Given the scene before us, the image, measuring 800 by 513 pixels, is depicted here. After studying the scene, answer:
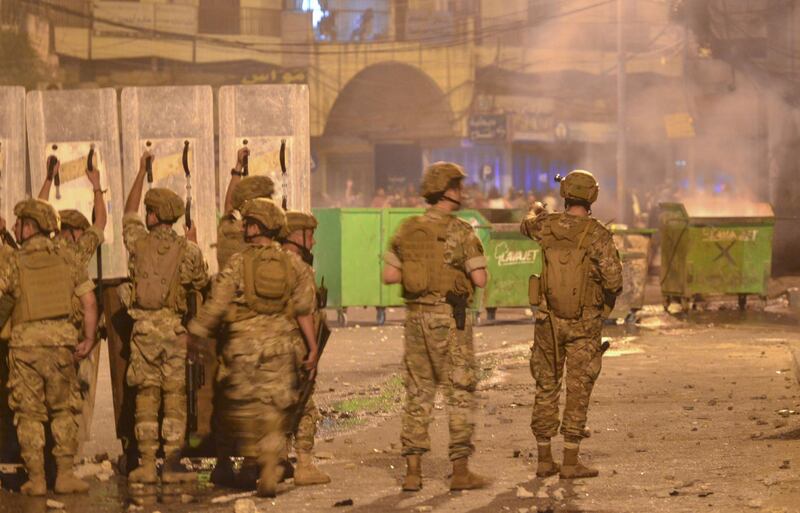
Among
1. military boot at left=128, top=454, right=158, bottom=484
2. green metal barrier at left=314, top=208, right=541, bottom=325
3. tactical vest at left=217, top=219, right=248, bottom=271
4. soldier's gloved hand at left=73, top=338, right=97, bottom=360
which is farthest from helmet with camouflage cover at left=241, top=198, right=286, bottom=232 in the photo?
green metal barrier at left=314, top=208, right=541, bottom=325

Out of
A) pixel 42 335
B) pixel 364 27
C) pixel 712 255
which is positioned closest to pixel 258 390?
pixel 42 335

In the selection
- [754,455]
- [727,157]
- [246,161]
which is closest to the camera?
[754,455]

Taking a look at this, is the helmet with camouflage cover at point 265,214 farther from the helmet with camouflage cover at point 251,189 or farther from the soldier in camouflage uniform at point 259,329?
the helmet with camouflage cover at point 251,189

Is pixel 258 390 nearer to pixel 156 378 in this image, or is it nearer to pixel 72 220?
pixel 156 378

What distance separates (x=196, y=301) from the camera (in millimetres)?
8227

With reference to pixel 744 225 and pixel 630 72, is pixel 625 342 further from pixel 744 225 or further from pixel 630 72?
pixel 630 72

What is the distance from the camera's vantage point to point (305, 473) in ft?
26.4

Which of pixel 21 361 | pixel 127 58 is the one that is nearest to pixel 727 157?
pixel 127 58

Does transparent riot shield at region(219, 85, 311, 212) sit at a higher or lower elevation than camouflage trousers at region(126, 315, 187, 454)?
higher

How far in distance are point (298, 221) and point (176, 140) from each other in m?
1.90

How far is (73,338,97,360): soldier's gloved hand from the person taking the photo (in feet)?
26.0

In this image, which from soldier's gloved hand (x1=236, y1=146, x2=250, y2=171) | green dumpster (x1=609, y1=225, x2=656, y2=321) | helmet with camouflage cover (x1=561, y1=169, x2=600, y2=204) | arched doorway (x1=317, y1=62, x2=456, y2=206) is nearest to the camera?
helmet with camouflage cover (x1=561, y1=169, x2=600, y2=204)

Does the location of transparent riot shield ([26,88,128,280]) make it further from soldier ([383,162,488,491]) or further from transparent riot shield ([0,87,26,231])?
soldier ([383,162,488,491])

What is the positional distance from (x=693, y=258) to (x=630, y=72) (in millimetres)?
24633
